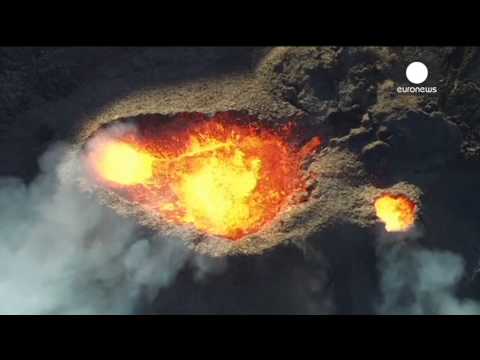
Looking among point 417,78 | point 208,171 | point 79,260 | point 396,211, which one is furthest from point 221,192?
point 417,78

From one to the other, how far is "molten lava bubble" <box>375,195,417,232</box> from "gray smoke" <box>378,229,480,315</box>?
0.24m

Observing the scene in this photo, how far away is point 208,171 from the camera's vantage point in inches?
486

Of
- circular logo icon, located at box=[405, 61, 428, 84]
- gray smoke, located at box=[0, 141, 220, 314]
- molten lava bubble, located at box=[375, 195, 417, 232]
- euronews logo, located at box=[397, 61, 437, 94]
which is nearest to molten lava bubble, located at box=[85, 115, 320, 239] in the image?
gray smoke, located at box=[0, 141, 220, 314]

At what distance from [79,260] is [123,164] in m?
2.29

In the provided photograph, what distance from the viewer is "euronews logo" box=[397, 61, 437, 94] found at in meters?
12.7

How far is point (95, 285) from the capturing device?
11.0 m

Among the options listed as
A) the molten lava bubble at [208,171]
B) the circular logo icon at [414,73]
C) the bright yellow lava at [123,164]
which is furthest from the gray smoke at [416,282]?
the bright yellow lava at [123,164]

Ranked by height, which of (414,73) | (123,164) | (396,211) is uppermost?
(414,73)

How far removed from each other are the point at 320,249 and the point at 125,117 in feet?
15.8

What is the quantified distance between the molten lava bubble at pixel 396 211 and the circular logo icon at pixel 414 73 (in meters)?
2.66

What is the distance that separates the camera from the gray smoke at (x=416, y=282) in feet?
36.9

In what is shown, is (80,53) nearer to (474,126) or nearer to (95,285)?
(95,285)

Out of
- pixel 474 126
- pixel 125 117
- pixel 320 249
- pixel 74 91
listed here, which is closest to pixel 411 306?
pixel 320 249

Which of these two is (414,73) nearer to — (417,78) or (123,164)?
(417,78)
